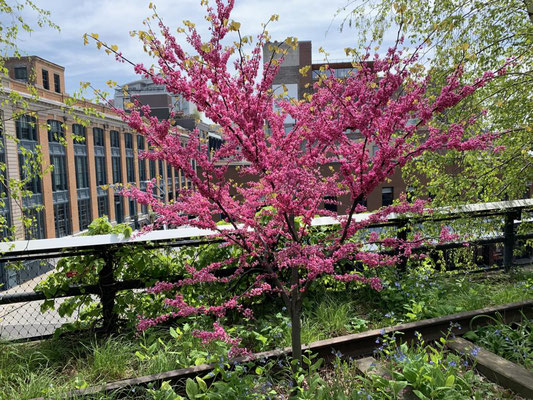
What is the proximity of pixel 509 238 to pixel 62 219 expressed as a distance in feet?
119

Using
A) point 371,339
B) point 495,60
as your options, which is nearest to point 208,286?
point 371,339

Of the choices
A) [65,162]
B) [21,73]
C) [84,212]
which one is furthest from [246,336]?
[21,73]

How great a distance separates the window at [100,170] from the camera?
129 feet

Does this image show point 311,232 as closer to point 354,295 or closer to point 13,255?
point 354,295

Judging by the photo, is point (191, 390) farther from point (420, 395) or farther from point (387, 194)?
point (387, 194)

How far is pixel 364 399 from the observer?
7.97 feet

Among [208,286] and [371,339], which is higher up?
[208,286]

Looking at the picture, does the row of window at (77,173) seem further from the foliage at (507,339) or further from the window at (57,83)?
the foliage at (507,339)

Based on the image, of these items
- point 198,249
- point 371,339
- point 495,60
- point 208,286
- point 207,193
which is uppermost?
point 495,60

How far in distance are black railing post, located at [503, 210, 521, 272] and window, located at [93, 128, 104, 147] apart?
4022cm

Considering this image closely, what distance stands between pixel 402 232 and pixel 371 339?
1.90 meters

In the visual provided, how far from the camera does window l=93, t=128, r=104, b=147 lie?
1535 inches

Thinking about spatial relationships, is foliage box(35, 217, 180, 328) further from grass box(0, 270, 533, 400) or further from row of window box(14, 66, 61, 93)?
row of window box(14, 66, 61, 93)

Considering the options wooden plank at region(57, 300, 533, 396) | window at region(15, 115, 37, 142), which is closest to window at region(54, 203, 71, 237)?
window at region(15, 115, 37, 142)
